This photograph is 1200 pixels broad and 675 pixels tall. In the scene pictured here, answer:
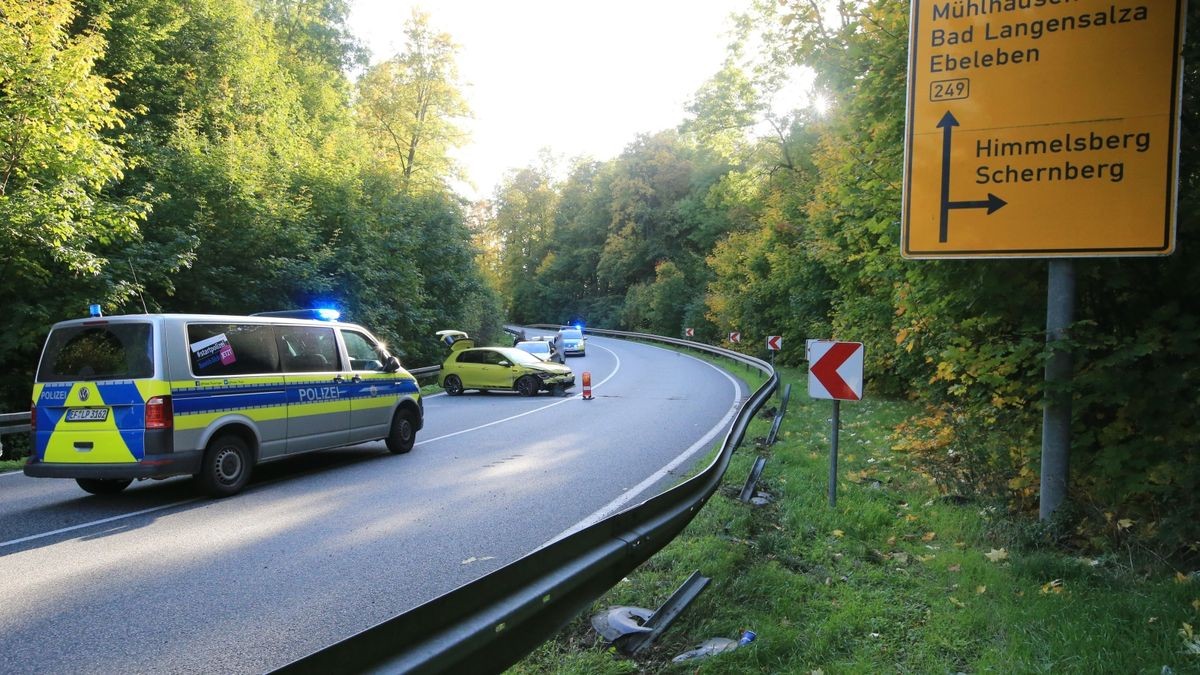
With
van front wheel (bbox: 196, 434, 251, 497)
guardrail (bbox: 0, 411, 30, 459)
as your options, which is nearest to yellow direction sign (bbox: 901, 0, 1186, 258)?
van front wheel (bbox: 196, 434, 251, 497)

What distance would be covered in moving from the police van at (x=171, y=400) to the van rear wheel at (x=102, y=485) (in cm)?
1

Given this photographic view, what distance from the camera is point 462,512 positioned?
7090mm

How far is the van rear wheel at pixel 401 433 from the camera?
10.6 m

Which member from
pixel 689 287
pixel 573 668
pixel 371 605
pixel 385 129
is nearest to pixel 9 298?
pixel 371 605

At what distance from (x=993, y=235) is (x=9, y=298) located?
54.3ft

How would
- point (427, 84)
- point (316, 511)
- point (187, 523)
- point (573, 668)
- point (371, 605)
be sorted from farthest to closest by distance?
point (427, 84) < point (316, 511) < point (187, 523) < point (371, 605) < point (573, 668)

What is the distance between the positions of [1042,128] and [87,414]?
8.84 m

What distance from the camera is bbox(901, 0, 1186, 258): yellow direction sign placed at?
4.81m

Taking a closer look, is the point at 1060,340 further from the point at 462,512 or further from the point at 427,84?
the point at 427,84

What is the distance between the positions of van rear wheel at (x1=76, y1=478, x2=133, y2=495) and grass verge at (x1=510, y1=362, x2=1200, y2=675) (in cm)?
647

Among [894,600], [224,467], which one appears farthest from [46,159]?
[894,600]

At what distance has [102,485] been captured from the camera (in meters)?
8.04

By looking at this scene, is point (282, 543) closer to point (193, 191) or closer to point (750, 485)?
point (750, 485)

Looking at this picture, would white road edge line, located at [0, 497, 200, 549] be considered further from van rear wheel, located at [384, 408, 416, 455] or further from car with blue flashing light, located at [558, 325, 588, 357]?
car with blue flashing light, located at [558, 325, 588, 357]
